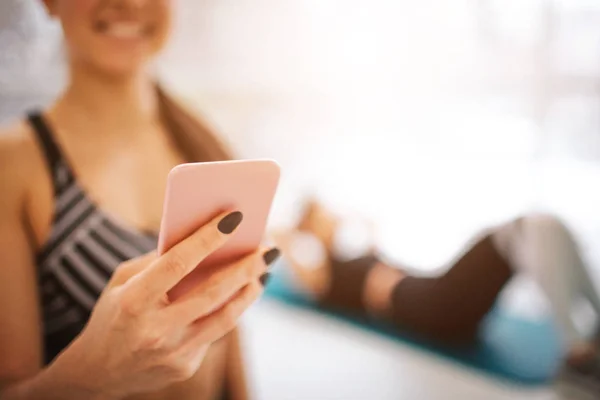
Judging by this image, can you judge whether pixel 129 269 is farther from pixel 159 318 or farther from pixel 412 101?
A: pixel 412 101

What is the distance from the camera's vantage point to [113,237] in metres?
0.75

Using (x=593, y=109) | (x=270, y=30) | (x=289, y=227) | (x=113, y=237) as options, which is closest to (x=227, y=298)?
(x=113, y=237)

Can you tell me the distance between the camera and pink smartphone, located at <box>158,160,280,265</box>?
60 cm

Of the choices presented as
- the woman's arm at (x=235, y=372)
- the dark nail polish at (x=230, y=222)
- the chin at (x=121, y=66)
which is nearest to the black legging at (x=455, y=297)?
the woman's arm at (x=235, y=372)

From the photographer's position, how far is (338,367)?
898 mm

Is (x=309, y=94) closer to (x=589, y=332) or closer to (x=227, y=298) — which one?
(x=227, y=298)

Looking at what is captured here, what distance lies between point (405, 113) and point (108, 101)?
409mm

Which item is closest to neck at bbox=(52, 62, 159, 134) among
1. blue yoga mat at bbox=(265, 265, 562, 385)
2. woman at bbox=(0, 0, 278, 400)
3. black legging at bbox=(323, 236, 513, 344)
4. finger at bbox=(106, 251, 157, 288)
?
woman at bbox=(0, 0, 278, 400)

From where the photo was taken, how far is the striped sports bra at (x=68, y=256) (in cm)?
71

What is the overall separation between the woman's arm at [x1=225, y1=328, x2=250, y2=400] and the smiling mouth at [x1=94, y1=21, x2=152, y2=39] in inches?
16.2

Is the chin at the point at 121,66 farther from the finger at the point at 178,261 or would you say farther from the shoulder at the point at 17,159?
the finger at the point at 178,261

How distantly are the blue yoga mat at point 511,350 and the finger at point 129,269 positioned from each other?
0.26m

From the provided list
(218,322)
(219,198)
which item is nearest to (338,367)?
(218,322)

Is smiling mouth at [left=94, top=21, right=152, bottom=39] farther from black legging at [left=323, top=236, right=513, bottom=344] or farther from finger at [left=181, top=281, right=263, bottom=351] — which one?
black legging at [left=323, top=236, right=513, bottom=344]
